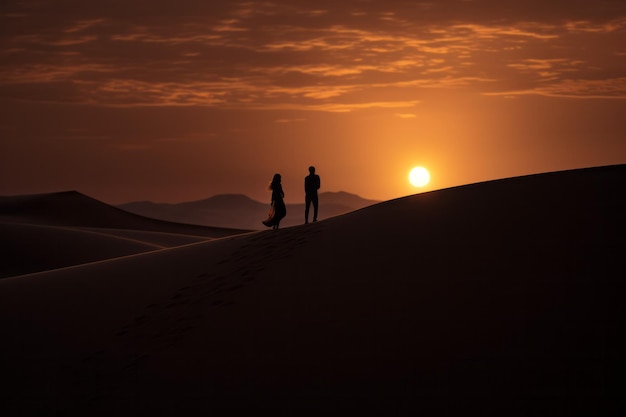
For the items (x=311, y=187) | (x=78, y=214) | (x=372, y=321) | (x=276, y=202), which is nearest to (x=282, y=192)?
(x=276, y=202)

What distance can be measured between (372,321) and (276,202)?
8.37 meters

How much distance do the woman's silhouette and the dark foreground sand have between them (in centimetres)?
329

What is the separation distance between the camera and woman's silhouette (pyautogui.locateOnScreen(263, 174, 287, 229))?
60.1ft

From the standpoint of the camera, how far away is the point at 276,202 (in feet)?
60.7

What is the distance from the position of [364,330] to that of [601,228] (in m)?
3.68

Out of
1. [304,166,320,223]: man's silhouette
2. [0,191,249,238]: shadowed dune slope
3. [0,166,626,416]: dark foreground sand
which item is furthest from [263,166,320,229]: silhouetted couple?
[0,191,249,238]: shadowed dune slope

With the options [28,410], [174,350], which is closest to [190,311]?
[174,350]

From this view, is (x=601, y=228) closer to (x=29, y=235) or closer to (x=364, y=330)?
(x=364, y=330)

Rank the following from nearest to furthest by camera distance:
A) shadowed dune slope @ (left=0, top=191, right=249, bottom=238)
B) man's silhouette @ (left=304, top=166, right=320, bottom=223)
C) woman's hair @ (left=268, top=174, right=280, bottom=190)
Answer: man's silhouette @ (left=304, top=166, right=320, bottom=223)
woman's hair @ (left=268, top=174, right=280, bottom=190)
shadowed dune slope @ (left=0, top=191, right=249, bottom=238)

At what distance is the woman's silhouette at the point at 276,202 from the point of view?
60.1ft

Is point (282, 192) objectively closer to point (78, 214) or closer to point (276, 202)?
point (276, 202)

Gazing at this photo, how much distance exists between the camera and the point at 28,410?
10664 mm

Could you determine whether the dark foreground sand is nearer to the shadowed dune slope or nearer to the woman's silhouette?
the woman's silhouette

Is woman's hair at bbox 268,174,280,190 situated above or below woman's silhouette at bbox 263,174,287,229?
above
